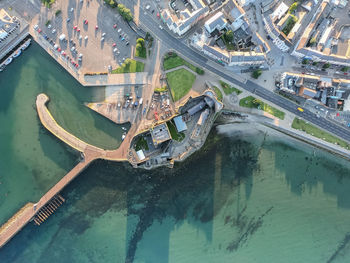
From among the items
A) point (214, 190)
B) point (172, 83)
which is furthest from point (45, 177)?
point (214, 190)

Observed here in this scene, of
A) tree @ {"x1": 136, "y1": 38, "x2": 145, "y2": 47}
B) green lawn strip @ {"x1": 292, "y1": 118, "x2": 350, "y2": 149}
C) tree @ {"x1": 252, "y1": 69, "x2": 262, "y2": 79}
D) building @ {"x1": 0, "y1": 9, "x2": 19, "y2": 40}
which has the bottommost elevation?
green lawn strip @ {"x1": 292, "y1": 118, "x2": 350, "y2": 149}

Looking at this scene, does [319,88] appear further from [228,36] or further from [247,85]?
[228,36]

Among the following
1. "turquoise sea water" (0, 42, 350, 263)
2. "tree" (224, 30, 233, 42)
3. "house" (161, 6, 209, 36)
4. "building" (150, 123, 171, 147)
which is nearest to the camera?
"house" (161, 6, 209, 36)

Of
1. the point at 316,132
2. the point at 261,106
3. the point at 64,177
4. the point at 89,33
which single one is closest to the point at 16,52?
the point at 89,33

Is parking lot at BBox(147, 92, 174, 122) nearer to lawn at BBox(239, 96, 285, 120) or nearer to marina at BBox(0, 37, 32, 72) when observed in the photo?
lawn at BBox(239, 96, 285, 120)

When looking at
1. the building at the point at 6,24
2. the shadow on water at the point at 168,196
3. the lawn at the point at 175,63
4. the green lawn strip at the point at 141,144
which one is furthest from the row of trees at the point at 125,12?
the shadow on water at the point at 168,196

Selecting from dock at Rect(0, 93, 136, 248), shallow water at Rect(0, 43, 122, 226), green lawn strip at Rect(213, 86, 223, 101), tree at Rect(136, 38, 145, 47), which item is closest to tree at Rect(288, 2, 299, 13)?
green lawn strip at Rect(213, 86, 223, 101)

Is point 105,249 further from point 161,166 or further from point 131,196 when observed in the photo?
point 161,166
